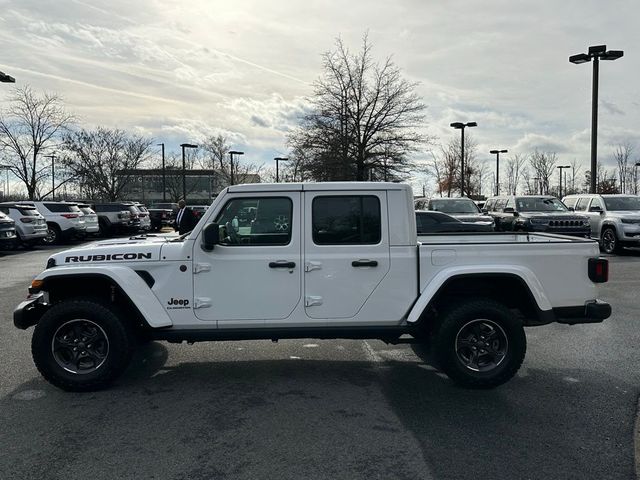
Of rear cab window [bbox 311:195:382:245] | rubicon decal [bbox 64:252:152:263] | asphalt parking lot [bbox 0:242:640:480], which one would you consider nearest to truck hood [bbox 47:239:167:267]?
rubicon decal [bbox 64:252:152:263]

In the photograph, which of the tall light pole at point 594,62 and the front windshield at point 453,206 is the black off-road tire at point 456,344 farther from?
the tall light pole at point 594,62

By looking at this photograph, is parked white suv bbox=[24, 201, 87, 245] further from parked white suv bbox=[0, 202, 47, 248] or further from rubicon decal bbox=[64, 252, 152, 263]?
rubicon decal bbox=[64, 252, 152, 263]

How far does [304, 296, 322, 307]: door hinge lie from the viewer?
4.91 meters

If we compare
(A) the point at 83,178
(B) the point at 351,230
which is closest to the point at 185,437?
(B) the point at 351,230

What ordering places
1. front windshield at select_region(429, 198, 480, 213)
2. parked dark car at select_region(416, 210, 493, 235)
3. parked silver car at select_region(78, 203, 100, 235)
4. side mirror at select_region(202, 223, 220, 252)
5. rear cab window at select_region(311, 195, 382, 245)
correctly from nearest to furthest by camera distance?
1. side mirror at select_region(202, 223, 220, 252)
2. rear cab window at select_region(311, 195, 382, 245)
3. parked dark car at select_region(416, 210, 493, 235)
4. front windshield at select_region(429, 198, 480, 213)
5. parked silver car at select_region(78, 203, 100, 235)

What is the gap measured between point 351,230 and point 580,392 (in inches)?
99.0

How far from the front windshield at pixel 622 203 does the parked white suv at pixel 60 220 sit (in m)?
18.8

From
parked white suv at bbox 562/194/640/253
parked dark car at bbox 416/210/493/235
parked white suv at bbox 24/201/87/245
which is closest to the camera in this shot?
parked dark car at bbox 416/210/493/235

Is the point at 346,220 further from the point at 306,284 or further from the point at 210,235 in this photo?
the point at 210,235

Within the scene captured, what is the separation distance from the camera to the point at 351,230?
5.02 meters

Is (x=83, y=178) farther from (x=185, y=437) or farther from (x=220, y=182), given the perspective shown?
(x=185, y=437)

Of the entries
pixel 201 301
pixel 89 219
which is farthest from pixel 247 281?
pixel 89 219

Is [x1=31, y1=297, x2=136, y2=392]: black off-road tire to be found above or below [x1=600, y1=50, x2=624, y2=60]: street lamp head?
below

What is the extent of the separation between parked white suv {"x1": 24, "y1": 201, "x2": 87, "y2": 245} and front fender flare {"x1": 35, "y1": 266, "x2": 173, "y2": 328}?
57.9ft
